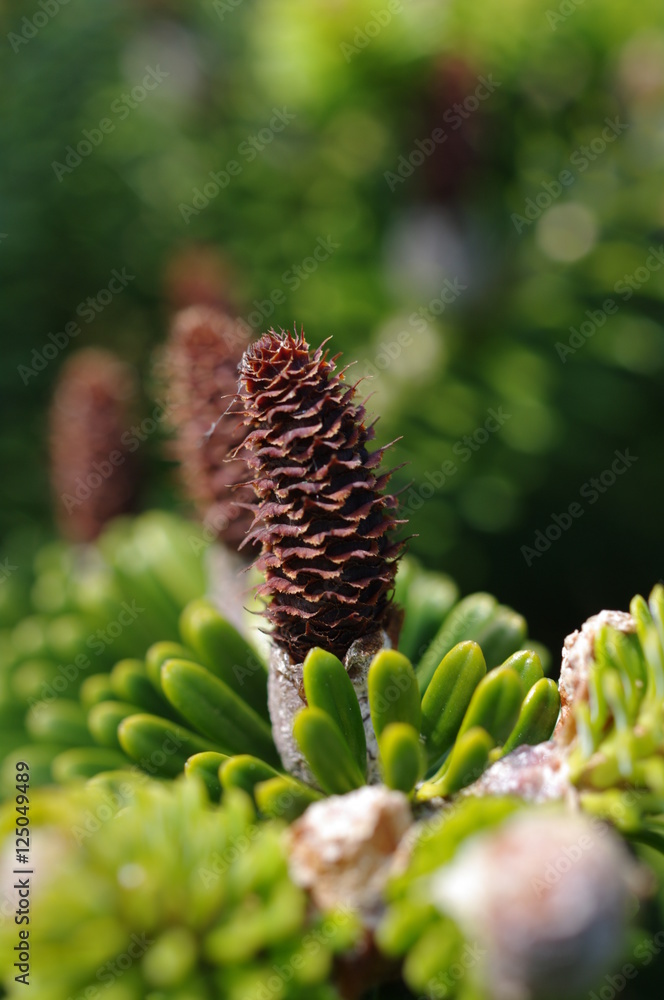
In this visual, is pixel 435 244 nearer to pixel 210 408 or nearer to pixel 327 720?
pixel 210 408

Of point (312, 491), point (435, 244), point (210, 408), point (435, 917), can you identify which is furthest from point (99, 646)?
point (435, 244)

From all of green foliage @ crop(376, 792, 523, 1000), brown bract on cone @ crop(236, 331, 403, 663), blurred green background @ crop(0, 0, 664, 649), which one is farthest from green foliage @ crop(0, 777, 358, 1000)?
blurred green background @ crop(0, 0, 664, 649)

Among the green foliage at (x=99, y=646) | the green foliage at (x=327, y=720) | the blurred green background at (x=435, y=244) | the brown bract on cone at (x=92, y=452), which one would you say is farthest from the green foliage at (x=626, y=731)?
the brown bract on cone at (x=92, y=452)

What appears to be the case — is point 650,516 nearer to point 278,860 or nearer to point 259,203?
point 259,203

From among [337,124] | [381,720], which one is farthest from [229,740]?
[337,124]

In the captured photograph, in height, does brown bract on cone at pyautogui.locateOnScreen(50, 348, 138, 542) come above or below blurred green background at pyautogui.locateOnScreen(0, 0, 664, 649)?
below

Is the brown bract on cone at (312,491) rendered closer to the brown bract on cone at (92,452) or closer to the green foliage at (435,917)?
the green foliage at (435,917)

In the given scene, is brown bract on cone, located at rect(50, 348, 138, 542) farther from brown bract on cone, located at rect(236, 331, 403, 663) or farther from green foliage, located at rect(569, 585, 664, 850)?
green foliage, located at rect(569, 585, 664, 850)
